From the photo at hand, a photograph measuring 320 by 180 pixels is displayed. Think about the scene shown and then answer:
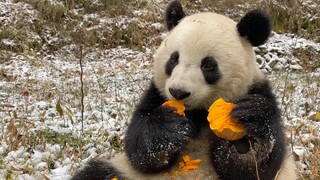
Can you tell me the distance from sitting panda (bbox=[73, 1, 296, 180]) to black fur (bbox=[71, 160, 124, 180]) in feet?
0.20

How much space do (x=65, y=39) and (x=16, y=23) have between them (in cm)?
155

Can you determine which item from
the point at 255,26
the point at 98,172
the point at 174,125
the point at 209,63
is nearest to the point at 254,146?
the point at 174,125

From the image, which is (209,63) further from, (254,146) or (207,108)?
(254,146)

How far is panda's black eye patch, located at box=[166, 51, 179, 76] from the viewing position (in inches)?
118

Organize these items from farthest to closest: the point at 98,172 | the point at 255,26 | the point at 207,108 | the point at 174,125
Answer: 1. the point at 98,172
2. the point at 255,26
3. the point at 207,108
4. the point at 174,125

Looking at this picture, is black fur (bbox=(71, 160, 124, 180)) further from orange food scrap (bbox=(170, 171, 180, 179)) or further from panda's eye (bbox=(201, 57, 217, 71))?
panda's eye (bbox=(201, 57, 217, 71))

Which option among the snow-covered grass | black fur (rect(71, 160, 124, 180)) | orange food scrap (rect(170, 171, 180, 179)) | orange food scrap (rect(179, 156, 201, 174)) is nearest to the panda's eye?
orange food scrap (rect(179, 156, 201, 174))

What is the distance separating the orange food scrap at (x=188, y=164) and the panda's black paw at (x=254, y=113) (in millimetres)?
388

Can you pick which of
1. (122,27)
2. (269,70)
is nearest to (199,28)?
(269,70)

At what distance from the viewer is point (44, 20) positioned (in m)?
14.1

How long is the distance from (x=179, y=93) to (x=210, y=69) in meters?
0.35

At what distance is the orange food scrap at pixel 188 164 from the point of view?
283 centimetres

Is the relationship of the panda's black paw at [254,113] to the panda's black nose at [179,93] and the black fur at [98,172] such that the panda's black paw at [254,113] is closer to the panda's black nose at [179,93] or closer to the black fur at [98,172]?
the panda's black nose at [179,93]

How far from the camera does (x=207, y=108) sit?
3.00 meters
